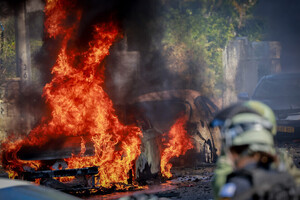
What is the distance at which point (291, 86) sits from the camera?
15.2m

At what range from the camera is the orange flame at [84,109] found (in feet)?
29.7

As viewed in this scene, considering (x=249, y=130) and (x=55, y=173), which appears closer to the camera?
(x=249, y=130)

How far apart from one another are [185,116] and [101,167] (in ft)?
13.4

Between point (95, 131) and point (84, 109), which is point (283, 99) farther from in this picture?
point (95, 131)

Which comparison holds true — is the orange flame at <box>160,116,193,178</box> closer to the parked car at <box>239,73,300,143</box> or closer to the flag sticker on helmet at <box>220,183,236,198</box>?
the parked car at <box>239,73,300,143</box>

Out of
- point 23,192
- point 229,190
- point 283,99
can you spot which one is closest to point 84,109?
point 283,99

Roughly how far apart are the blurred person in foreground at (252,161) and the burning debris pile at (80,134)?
6.58 metres

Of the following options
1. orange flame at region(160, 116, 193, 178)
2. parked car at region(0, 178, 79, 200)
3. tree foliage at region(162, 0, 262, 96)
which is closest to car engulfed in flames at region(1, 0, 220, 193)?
orange flame at region(160, 116, 193, 178)

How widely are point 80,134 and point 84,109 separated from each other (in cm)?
116

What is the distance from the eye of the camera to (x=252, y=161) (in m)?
1.82

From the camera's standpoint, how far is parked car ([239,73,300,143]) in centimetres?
1330

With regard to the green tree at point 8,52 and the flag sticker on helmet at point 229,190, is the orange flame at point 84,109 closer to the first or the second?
the green tree at point 8,52

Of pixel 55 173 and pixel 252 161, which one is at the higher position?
pixel 252 161

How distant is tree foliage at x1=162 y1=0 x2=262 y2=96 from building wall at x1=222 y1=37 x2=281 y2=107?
176 centimetres
